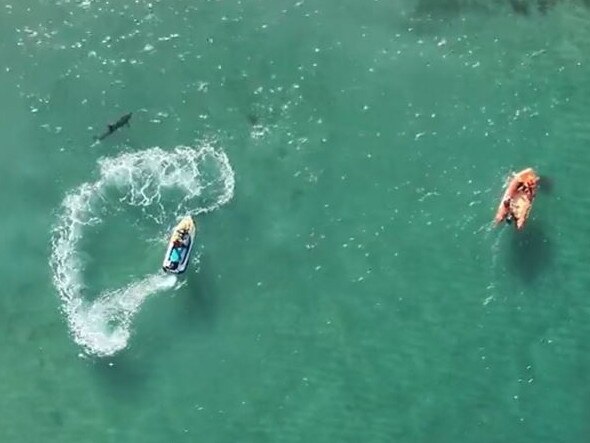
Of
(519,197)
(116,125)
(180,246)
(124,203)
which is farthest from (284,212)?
(519,197)

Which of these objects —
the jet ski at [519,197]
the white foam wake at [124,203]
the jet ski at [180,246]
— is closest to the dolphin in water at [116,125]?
the white foam wake at [124,203]

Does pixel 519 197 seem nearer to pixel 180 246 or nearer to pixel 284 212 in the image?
pixel 284 212

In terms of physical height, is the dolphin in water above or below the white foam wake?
above

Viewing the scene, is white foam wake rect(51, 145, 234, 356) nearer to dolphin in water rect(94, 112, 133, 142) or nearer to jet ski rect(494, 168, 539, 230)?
dolphin in water rect(94, 112, 133, 142)

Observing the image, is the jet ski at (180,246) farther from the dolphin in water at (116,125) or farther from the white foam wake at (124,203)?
the dolphin in water at (116,125)

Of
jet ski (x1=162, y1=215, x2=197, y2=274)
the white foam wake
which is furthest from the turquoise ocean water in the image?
jet ski (x1=162, y1=215, x2=197, y2=274)

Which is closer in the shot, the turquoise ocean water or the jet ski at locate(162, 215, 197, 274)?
the jet ski at locate(162, 215, 197, 274)
